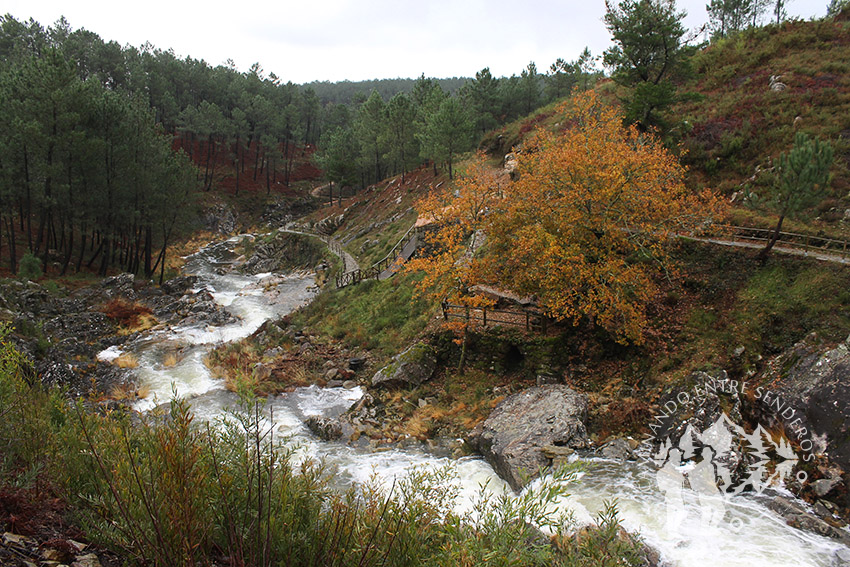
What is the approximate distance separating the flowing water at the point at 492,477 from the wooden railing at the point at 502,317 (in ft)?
18.2

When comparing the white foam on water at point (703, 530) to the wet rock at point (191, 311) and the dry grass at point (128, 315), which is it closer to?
the wet rock at point (191, 311)

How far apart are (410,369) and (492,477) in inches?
268

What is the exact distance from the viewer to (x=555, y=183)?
1744 centimetres

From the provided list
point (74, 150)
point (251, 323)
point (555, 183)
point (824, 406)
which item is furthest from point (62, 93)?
point (824, 406)

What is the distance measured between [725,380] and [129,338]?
28264 millimetres

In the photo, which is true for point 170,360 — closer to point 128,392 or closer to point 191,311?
point 128,392

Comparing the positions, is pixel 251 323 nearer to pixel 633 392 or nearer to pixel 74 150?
pixel 74 150

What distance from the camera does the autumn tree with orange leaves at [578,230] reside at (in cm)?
1581

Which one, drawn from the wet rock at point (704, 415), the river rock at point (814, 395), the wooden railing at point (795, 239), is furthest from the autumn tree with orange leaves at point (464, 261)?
the wooden railing at point (795, 239)

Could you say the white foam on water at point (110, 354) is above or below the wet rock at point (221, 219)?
below

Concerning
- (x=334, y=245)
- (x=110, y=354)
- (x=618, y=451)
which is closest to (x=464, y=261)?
(x=618, y=451)

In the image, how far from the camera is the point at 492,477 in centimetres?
1257

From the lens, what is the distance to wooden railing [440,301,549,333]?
18.6 metres

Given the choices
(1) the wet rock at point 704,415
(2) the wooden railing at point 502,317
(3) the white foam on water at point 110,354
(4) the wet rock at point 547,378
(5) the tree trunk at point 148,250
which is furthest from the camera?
(5) the tree trunk at point 148,250
